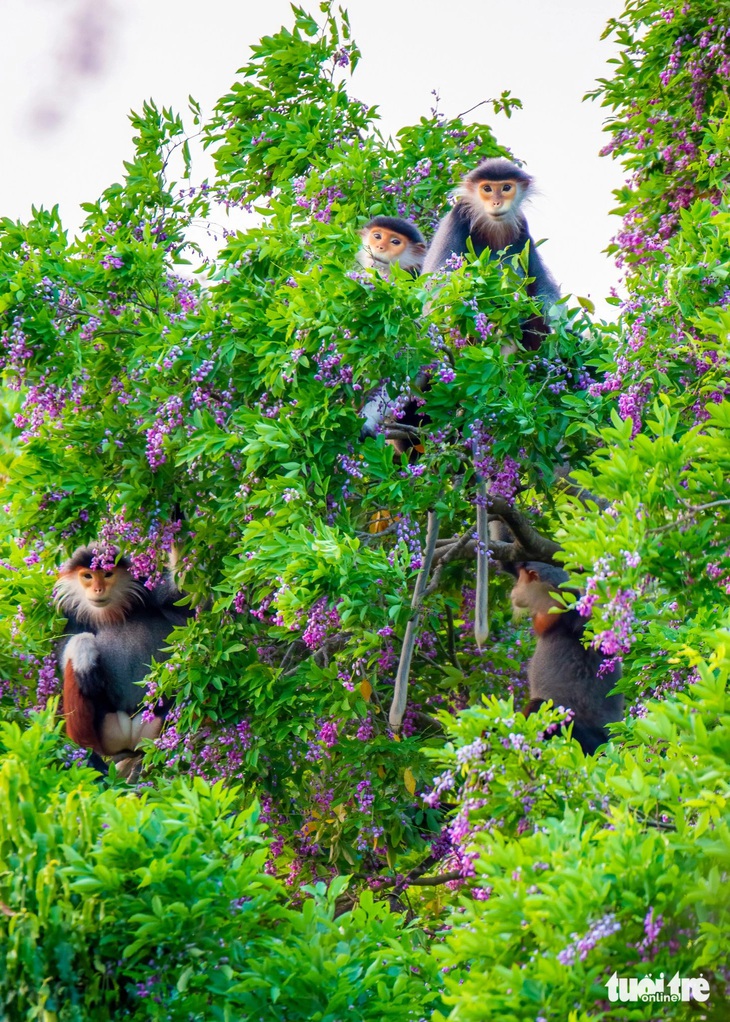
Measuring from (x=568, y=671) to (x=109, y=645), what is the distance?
2.04 metres

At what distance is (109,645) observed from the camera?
240 inches

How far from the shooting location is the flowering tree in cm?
256

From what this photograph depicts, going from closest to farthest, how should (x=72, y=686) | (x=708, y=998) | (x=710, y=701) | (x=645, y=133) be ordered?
1. (x=708, y=998)
2. (x=710, y=701)
3. (x=72, y=686)
4. (x=645, y=133)

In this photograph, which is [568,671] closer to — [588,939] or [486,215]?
[486,215]

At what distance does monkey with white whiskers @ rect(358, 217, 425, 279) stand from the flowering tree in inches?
4.0

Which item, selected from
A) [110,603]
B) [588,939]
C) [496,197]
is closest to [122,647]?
[110,603]

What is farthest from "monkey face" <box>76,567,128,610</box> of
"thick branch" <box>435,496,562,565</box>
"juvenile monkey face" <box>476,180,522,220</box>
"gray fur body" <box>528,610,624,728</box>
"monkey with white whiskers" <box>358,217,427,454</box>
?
"juvenile monkey face" <box>476,180,522,220</box>

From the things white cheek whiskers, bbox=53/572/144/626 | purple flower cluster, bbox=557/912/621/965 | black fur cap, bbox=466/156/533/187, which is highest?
black fur cap, bbox=466/156/533/187

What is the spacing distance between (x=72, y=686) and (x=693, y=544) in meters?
3.64

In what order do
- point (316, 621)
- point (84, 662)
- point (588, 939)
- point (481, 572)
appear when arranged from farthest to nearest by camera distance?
point (84, 662)
point (481, 572)
point (316, 621)
point (588, 939)

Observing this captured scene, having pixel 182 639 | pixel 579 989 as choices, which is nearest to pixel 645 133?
pixel 182 639

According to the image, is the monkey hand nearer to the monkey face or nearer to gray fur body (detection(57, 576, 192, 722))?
gray fur body (detection(57, 576, 192, 722))

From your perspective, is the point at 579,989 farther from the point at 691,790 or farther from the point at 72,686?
the point at 72,686

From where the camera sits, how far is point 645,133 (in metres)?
6.48
